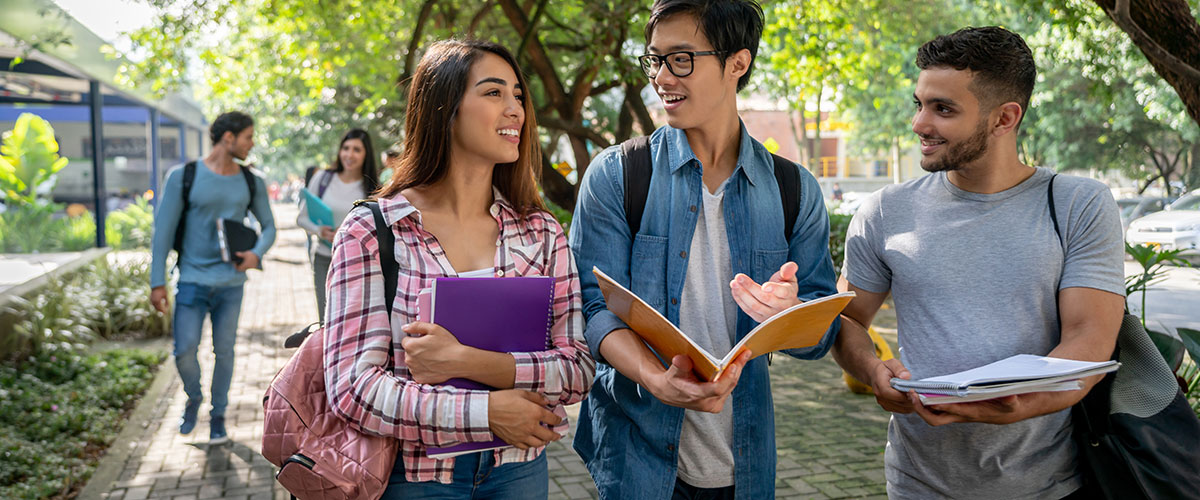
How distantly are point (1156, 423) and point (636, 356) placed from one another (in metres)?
1.30

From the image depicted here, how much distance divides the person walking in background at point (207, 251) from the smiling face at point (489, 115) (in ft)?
12.4

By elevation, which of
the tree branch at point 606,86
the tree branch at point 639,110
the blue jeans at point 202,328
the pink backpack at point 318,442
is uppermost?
the tree branch at point 606,86

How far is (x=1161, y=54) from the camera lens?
409 cm

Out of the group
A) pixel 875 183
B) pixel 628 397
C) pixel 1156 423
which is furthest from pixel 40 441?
pixel 875 183

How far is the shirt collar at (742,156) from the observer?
94.0 inches

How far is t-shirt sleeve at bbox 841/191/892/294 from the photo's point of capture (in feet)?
8.31

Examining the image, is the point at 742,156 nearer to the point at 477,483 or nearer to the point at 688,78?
the point at 688,78

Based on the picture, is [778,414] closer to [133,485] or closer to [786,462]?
[786,462]

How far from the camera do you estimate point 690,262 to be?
235cm

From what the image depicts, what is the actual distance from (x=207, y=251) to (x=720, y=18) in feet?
14.1

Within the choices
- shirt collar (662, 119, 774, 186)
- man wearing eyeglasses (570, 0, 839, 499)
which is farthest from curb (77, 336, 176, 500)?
shirt collar (662, 119, 774, 186)

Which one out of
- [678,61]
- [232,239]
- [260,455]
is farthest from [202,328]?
[678,61]

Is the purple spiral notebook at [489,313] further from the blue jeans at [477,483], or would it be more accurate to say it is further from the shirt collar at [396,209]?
the shirt collar at [396,209]

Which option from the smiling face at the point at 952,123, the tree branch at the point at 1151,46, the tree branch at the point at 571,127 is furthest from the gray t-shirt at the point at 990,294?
the tree branch at the point at 571,127
